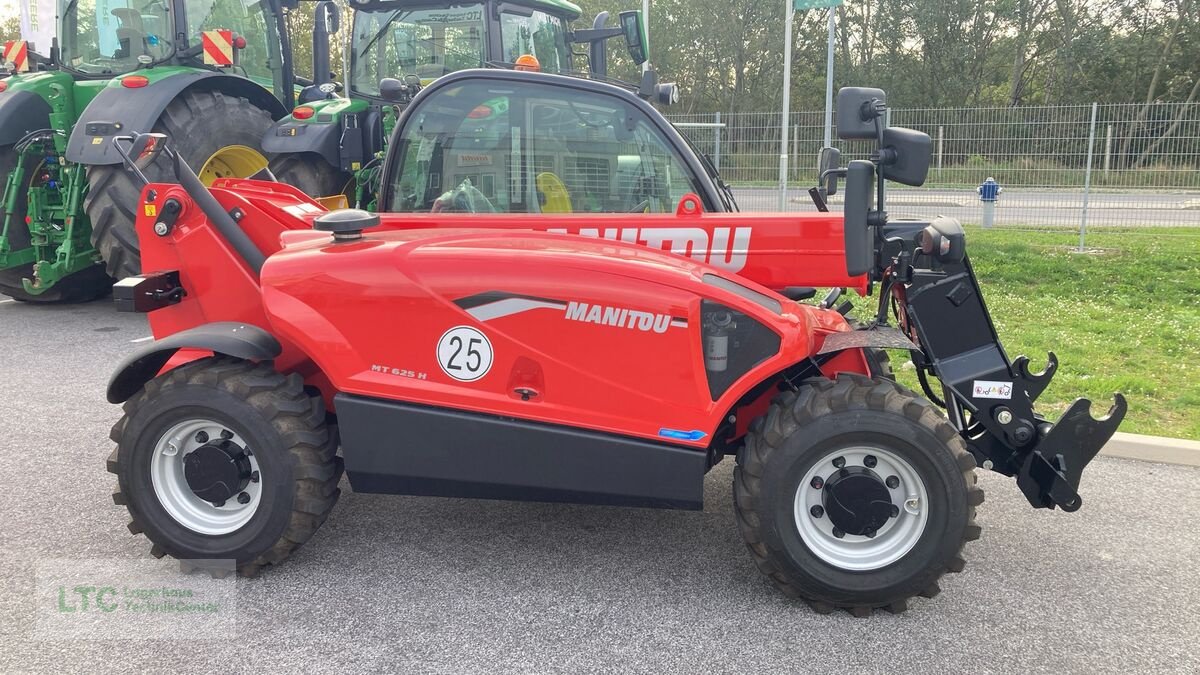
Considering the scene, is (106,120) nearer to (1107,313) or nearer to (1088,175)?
(1107,313)

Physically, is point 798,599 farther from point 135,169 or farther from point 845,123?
point 135,169

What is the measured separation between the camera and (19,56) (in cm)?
866

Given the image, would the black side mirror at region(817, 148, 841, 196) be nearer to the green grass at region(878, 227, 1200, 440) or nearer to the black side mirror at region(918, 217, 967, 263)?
the black side mirror at region(918, 217, 967, 263)

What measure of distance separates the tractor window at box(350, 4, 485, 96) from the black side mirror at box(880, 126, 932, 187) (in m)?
5.41

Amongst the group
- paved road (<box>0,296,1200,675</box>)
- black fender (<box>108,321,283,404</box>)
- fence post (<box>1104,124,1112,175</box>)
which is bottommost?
paved road (<box>0,296,1200,675</box>)

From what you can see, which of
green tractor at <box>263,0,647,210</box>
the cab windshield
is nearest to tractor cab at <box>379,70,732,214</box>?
green tractor at <box>263,0,647,210</box>

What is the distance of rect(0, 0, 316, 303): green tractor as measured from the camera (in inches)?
290

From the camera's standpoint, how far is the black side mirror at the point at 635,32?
26.6 feet

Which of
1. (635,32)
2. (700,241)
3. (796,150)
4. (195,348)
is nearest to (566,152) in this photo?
(700,241)

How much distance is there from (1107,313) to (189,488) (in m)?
7.61

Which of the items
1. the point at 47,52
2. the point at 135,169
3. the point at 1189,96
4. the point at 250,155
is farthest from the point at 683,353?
the point at 1189,96

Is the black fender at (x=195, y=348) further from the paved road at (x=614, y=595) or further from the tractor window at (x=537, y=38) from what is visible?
the tractor window at (x=537, y=38)

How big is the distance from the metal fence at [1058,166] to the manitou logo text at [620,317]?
781cm

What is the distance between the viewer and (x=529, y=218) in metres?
3.99
